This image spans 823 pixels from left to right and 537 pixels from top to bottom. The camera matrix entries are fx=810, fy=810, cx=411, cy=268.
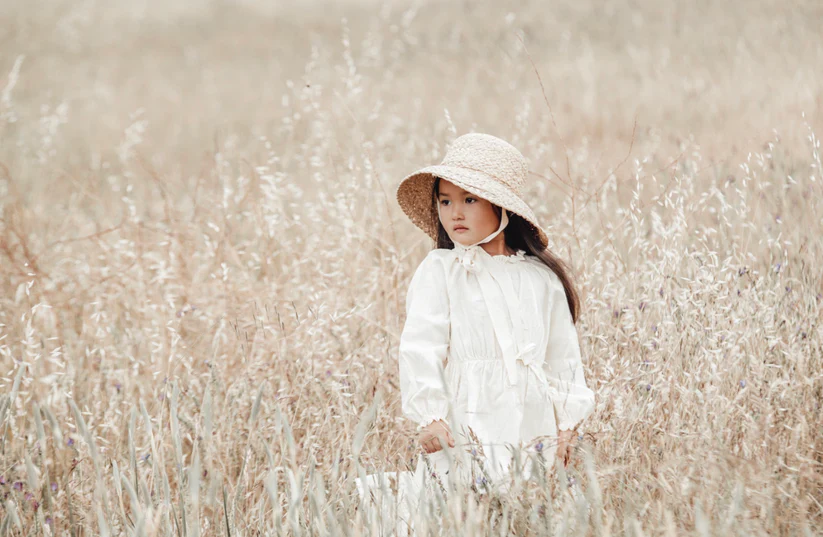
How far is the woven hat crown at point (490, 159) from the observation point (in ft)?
7.68

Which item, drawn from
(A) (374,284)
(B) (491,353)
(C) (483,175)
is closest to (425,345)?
(B) (491,353)

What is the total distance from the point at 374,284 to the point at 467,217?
1024 millimetres

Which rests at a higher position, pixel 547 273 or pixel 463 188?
pixel 463 188

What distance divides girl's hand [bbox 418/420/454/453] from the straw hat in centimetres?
62

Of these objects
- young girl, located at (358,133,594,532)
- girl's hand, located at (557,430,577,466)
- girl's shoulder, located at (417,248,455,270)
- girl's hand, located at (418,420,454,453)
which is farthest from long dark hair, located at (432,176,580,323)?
girl's hand, located at (418,420,454,453)

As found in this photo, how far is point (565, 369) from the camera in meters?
2.38

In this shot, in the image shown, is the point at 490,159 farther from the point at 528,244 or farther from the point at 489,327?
the point at 489,327

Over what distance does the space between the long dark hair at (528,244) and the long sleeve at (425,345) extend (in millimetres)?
200

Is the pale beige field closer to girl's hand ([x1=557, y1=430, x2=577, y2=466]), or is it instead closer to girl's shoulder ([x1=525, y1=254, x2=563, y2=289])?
girl's hand ([x1=557, y1=430, x2=577, y2=466])

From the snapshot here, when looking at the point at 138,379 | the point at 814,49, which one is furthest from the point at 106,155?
the point at 814,49

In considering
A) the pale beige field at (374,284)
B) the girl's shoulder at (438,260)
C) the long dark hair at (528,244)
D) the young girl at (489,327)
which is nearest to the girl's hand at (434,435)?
the young girl at (489,327)

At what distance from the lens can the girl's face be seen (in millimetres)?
2350

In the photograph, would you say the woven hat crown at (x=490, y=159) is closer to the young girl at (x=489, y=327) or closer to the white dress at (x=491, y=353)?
the young girl at (x=489, y=327)

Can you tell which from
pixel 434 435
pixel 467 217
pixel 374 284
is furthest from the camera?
pixel 374 284
